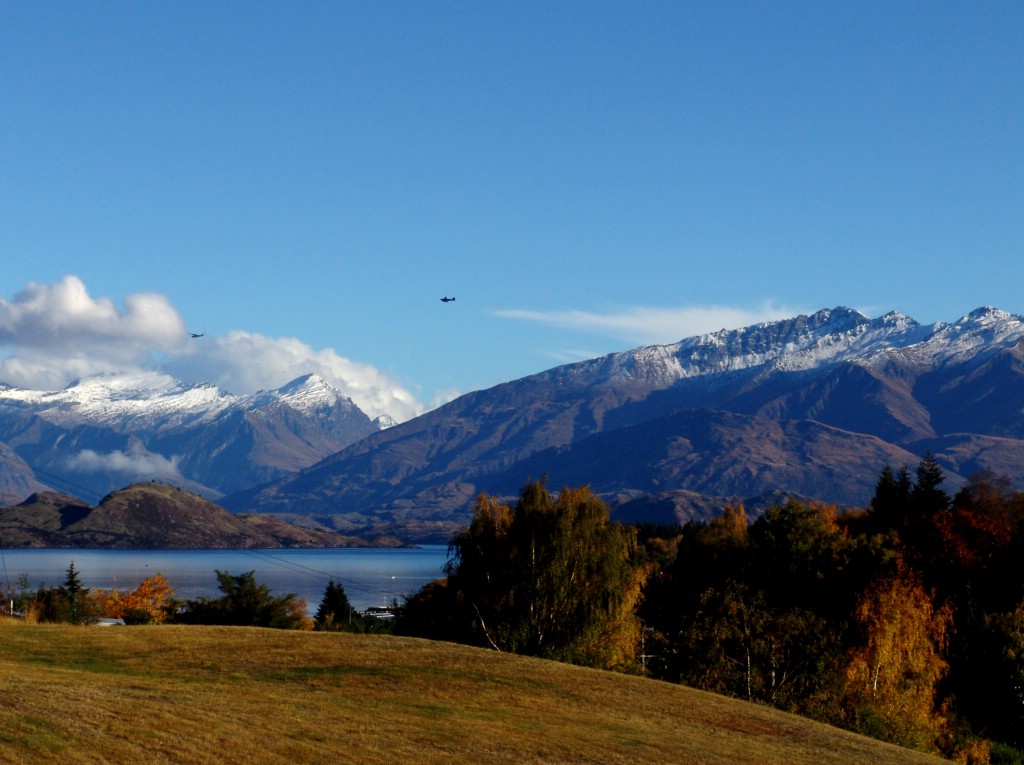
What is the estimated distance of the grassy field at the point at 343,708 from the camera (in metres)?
25.6

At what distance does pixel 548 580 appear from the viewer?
60438mm

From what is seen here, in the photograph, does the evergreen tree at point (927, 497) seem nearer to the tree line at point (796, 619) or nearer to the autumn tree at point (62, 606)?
the tree line at point (796, 619)

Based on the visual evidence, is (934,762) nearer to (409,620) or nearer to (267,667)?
(267,667)

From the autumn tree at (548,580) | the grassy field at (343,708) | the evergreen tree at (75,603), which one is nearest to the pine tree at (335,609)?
the evergreen tree at (75,603)

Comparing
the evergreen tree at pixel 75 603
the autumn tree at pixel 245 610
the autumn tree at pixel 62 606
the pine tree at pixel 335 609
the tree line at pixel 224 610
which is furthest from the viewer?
the pine tree at pixel 335 609

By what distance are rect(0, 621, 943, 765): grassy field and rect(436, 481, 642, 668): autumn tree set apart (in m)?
13.4

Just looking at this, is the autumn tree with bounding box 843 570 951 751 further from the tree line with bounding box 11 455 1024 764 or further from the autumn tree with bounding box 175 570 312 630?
the autumn tree with bounding box 175 570 312 630

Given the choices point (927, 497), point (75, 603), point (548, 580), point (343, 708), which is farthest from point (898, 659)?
point (75, 603)

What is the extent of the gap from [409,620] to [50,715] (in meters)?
73.2

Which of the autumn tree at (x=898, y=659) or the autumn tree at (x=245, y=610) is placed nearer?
the autumn tree at (x=898, y=659)

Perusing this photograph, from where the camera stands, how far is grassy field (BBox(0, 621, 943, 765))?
2556 cm

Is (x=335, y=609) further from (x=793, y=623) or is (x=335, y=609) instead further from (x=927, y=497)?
(x=793, y=623)

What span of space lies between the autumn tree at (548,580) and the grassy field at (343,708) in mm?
13418

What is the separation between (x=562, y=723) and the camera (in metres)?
33.4
